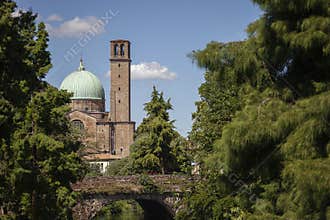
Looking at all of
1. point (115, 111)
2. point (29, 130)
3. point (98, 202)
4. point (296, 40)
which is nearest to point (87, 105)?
point (115, 111)

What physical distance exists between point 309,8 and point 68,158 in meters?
11.2

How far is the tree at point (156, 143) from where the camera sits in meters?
41.6

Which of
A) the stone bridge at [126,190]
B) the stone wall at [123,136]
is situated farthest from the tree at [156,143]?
the stone wall at [123,136]

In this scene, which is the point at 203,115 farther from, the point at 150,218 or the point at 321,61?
the point at 150,218

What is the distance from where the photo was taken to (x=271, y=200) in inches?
430

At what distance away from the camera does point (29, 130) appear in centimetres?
1852

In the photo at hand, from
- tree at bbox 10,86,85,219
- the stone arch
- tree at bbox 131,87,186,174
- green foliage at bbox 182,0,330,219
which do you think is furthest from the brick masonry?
green foliage at bbox 182,0,330,219

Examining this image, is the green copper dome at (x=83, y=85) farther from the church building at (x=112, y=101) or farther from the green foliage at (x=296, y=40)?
the green foliage at (x=296, y=40)

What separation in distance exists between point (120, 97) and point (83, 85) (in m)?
5.63

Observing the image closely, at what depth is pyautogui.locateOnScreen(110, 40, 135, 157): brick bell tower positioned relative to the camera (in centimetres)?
9250

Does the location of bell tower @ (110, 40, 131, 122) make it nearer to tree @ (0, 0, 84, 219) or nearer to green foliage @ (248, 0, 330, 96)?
tree @ (0, 0, 84, 219)

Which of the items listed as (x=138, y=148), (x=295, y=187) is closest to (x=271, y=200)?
(x=295, y=187)

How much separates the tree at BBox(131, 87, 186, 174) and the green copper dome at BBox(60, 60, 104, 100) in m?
50.6

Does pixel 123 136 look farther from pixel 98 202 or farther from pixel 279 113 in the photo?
pixel 279 113
